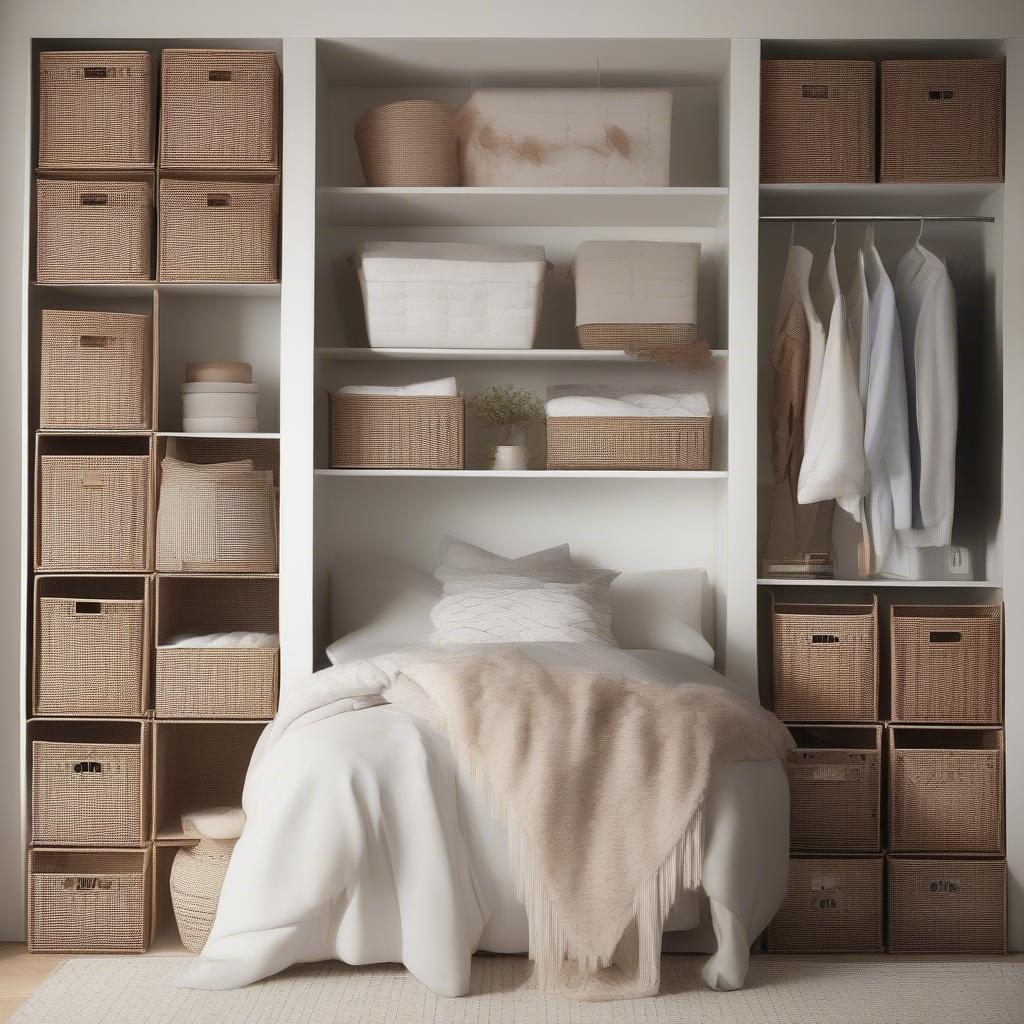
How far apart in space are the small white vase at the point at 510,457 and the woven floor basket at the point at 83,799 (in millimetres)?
1336

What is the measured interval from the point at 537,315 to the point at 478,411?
15.2 inches

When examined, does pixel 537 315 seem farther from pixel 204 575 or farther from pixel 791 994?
pixel 791 994

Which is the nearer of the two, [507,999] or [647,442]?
[507,999]

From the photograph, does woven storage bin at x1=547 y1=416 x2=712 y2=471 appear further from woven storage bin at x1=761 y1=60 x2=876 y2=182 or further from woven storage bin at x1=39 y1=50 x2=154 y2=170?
woven storage bin at x1=39 y1=50 x2=154 y2=170

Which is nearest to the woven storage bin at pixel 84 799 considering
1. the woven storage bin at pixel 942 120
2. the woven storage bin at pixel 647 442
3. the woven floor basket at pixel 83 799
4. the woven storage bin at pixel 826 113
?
the woven floor basket at pixel 83 799

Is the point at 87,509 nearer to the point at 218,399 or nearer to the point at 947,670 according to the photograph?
the point at 218,399

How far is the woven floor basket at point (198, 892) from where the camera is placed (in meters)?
3.05

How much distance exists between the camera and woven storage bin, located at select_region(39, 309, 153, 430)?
3.18m

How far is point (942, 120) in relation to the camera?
3.23 meters

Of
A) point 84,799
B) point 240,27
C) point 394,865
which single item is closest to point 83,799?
point 84,799

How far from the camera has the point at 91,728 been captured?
11.3 feet

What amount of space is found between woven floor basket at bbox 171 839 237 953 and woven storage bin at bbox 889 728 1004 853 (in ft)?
6.20

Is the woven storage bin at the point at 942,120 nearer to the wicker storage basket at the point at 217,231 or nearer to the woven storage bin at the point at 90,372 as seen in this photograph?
the wicker storage basket at the point at 217,231

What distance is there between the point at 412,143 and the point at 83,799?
212cm
